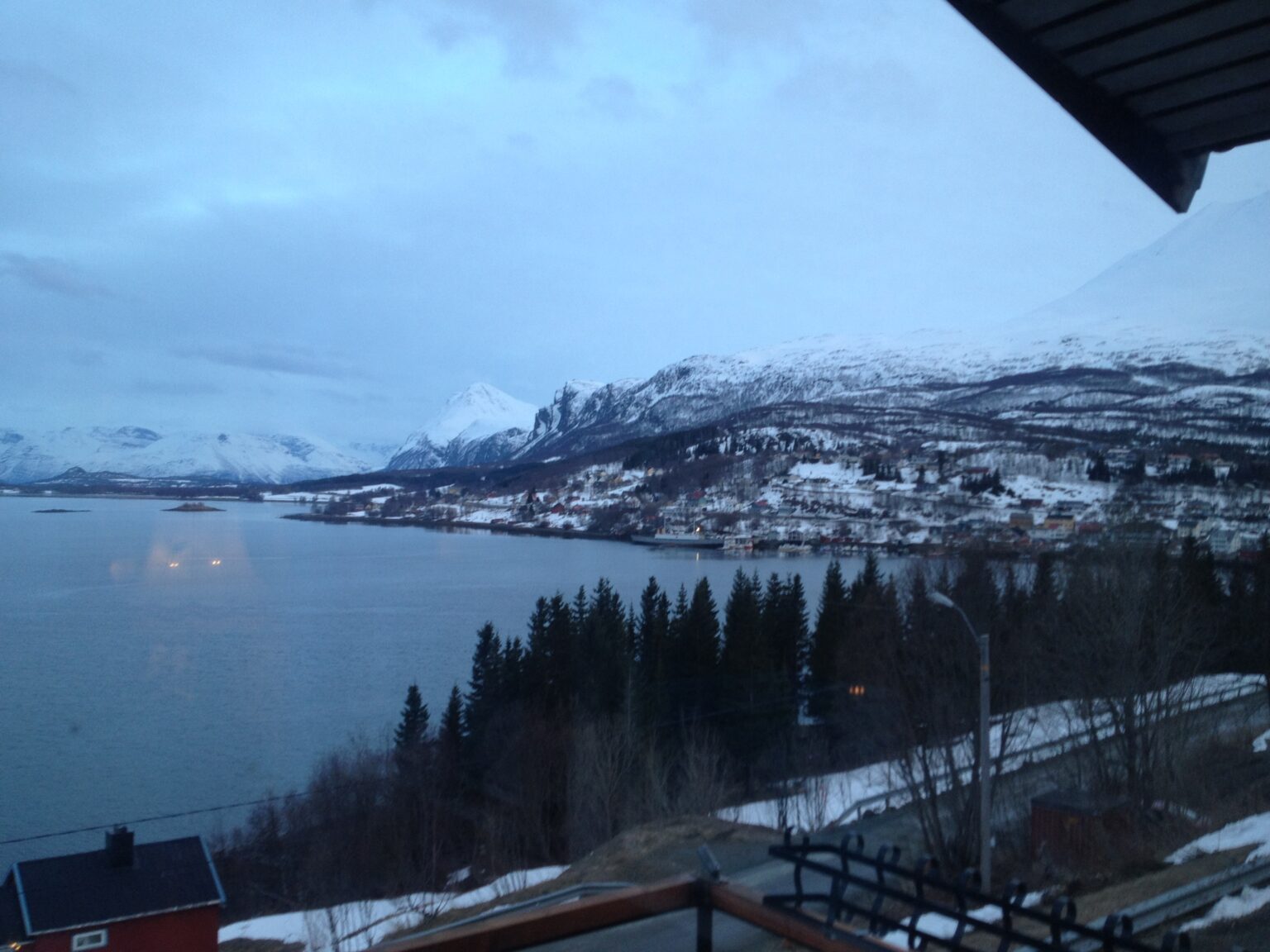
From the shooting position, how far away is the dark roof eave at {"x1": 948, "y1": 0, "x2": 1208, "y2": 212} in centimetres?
187

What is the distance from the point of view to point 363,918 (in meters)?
8.55

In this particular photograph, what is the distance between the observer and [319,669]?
18047 millimetres

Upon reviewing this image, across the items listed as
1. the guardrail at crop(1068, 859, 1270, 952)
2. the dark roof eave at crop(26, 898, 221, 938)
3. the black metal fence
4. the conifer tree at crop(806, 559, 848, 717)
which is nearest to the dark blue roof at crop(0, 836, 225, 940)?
the dark roof eave at crop(26, 898, 221, 938)

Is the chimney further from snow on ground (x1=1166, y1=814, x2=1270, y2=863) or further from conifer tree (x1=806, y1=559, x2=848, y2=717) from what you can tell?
conifer tree (x1=806, y1=559, x2=848, y2=717)

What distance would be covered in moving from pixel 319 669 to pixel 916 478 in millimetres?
18724

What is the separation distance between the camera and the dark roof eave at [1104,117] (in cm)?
187

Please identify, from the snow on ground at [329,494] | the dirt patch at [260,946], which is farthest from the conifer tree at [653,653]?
the snow on ground at [329,494]

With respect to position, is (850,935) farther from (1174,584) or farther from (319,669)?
(319,669)

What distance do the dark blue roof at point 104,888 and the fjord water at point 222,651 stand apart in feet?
10.8

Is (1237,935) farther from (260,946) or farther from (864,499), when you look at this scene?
(864,499)

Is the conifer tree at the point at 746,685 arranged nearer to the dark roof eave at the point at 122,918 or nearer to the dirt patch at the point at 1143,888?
the dark roof eave at the point at 122,918

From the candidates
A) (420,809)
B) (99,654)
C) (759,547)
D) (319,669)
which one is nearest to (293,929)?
(420,809)

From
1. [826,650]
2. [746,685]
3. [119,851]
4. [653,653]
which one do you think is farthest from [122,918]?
[826,650]

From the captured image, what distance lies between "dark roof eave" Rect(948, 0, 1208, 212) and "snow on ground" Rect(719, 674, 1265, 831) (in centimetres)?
866
